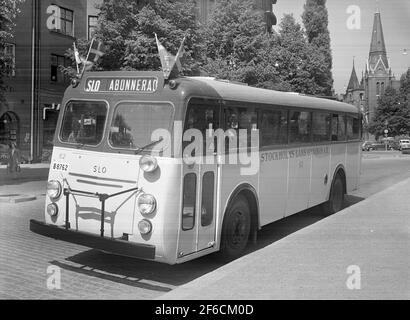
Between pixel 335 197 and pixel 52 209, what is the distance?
560 cm

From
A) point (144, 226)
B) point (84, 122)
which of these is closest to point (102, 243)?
point (144, 226)

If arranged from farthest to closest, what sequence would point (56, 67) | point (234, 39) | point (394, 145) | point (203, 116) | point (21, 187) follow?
point (394, 145)
point (56, 67)
point (234, 39)
point (21, 187)
point (203, 116)

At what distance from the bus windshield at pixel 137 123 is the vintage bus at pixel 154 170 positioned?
0.04ft

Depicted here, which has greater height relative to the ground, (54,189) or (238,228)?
(54,189)

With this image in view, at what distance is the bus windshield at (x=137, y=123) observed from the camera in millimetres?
5000

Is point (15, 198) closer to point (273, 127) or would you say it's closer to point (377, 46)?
point (273, 127)

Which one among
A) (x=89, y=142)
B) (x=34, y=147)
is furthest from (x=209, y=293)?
(x=34, y=147)

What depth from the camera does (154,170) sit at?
4828 millimetres

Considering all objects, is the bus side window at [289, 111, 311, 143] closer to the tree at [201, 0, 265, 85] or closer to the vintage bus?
the vintage bus

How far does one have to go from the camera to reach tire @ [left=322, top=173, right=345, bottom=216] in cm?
907

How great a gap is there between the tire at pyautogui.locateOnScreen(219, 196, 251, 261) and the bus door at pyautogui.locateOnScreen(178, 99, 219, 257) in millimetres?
318

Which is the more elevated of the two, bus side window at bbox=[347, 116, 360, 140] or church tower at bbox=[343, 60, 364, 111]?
church tower at bbox=[343, 60, 364, 111]

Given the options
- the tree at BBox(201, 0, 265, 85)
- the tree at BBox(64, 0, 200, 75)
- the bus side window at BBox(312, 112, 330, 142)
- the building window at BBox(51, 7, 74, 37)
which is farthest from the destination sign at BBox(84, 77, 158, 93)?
the building window at BBox(51, 7, 74, 37)
